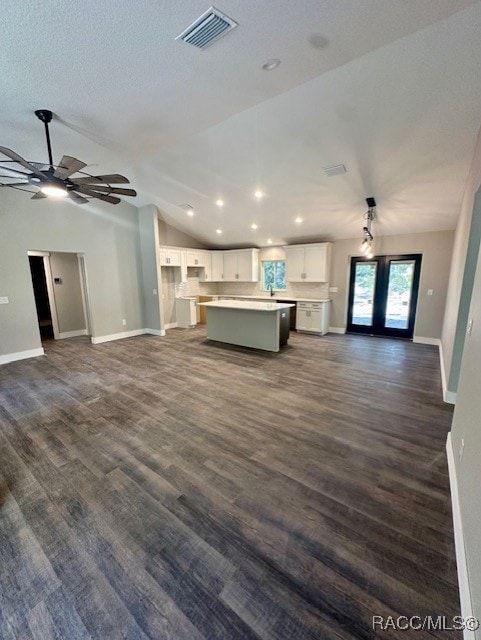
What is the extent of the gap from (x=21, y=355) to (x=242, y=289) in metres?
5.88

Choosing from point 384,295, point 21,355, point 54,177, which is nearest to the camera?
point 54,177

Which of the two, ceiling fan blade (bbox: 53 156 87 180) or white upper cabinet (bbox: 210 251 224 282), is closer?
ceiling fan blade (bbox: 53 156 87 180)

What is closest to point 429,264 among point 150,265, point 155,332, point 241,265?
point 241,265

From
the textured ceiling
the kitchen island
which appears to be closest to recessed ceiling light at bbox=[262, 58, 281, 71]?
the textured ceiling

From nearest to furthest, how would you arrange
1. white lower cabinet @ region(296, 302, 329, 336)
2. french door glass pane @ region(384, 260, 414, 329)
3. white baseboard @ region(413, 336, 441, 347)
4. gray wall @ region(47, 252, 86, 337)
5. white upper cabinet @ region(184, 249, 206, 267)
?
1. white baseboard @ region(413, 336, 441, 347)
2. french door glass pane @ region(384, 260, 414, 329)
3. gray wall @ region(47, 252, 86, 337)
4. white lower cabinet @ region(296, 302, 329, 336)
5. white upper cabinet @ region(184, 249, 206, 267)

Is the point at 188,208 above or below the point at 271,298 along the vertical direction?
above

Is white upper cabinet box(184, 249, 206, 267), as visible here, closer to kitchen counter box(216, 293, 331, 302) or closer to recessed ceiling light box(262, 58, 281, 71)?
kitchen counter box(216, 293, 331, 302)

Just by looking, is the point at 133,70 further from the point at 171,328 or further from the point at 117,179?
the point at 171,328

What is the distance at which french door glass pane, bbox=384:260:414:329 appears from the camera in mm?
6043

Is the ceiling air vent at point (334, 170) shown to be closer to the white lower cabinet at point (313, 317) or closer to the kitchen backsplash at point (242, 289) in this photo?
the white lower cabinet at point (313, 317)

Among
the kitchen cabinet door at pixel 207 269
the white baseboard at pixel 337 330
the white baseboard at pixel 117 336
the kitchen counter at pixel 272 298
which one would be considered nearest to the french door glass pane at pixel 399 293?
the white baseboard at pixel 337 330

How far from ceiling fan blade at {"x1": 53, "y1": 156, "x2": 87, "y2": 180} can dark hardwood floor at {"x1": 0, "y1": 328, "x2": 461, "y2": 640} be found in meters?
2.58

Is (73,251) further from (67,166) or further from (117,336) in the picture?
(67,166)

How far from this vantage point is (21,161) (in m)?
2.20
